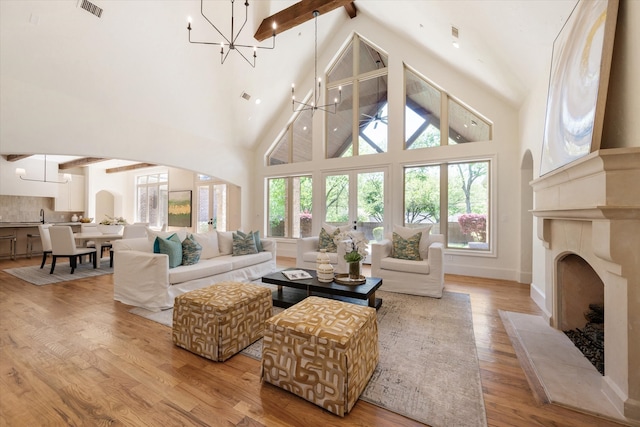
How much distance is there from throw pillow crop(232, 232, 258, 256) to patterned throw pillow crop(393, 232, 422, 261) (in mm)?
2324

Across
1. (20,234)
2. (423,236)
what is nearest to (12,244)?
(20,234)

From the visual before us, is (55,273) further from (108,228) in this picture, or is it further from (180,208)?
(180,208)

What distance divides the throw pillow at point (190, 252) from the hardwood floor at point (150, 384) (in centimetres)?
93

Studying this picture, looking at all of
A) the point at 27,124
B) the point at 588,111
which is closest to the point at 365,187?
the point at 588,111

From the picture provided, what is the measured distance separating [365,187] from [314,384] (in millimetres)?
4651

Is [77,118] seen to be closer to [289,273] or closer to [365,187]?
[289,273]

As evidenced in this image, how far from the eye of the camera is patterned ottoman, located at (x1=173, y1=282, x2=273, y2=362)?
6.64ft

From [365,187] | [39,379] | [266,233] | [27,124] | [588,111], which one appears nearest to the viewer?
[39,379]

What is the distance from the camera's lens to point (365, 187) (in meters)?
5.82

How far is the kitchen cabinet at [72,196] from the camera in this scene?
27.5ft

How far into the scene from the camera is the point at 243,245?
444cm

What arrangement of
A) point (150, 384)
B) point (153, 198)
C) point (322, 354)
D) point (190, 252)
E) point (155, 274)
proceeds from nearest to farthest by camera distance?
point (322, 354) → point (150, 384) → point (155, 274) → point (190, 252) → point (153, 198)

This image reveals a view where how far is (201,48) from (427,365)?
218 inches

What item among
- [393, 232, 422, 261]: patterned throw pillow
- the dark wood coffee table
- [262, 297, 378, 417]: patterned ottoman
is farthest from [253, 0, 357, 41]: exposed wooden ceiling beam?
[262, 297, 378, 417]: patterned ottoman
